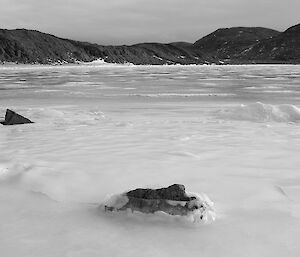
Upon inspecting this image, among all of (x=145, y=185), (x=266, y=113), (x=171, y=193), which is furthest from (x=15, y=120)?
(x=171, y=193)

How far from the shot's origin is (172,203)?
10.9 feet

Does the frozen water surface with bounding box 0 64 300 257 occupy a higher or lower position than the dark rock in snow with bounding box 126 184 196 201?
lower

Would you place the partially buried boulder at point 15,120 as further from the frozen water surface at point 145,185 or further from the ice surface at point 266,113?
the ice surface at point 266,113

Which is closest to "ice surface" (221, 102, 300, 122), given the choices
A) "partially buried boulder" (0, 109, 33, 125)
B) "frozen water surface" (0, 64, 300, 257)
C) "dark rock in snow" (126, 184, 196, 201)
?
"frozen water surface" (0, 64, 300, 257)

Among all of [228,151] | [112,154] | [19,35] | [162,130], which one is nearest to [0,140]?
[112,154]

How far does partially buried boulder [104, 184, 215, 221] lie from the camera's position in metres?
3.31

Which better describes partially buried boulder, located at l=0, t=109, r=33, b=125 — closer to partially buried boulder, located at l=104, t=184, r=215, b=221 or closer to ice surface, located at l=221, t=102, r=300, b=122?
ice surface, located at l=221, t=102, r=300, b=122

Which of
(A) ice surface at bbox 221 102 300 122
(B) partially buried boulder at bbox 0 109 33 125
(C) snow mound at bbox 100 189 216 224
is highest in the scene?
(C) snow mound at bbox 100 189 216 224

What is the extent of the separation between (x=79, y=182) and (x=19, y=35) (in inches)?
7333

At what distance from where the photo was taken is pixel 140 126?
8477 millimetres

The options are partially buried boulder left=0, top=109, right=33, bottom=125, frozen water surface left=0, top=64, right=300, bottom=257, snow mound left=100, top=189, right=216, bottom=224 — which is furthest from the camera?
partially buried boulder left=0, top=109, right=33, bottom=125

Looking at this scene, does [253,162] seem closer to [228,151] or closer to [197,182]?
[228,151]

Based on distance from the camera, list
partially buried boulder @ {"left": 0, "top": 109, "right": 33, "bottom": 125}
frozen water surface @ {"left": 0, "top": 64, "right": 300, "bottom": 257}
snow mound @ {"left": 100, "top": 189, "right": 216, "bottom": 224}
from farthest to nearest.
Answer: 1. partially buried boulder @ {"left": 0, "top": 109, "right": 33, "bottom": 125}
2. snow mound @ {"left": 100, "top": 189, "right": 216, "bottom": 224}
3. frozen water surface @ {"left": 0, "top": 64, "right": 300, "bottom": 257}

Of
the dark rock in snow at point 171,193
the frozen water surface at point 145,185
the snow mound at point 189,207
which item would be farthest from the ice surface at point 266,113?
the dark rock in snow at point 171,193
